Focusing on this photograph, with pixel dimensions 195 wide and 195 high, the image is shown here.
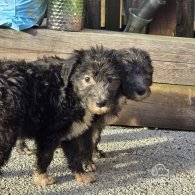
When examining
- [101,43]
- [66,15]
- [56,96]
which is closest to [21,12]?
[66,15]

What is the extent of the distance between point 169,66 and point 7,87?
293 centimetres

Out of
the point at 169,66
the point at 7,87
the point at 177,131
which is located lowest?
the point at 177,131

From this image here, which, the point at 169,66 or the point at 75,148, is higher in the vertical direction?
the point at 169,66

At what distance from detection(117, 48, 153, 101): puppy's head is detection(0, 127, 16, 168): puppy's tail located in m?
1.38

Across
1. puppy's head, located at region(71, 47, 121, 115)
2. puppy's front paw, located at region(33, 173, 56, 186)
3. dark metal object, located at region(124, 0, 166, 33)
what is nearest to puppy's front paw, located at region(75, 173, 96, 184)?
puppy's front paw, located at region(33, 173, 56, 186)

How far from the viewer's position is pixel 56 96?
5.11m

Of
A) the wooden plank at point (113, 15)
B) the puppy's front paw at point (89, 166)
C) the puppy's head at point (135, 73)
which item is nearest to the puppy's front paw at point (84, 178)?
the puppy's front paw at point (89, 166)

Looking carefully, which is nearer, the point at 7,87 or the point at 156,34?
the point at 7,87

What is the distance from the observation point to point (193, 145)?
6.76 m

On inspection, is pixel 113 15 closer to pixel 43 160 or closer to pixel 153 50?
pixel 153 50

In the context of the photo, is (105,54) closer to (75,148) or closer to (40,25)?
(75,148)

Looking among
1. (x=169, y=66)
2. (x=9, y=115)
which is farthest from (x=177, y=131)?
(x=9, y=115)

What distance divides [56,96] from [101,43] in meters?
2.01

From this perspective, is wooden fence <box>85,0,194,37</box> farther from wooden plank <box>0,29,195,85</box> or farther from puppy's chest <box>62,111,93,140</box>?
puppy's chest <box>62,111,93,140</box>
